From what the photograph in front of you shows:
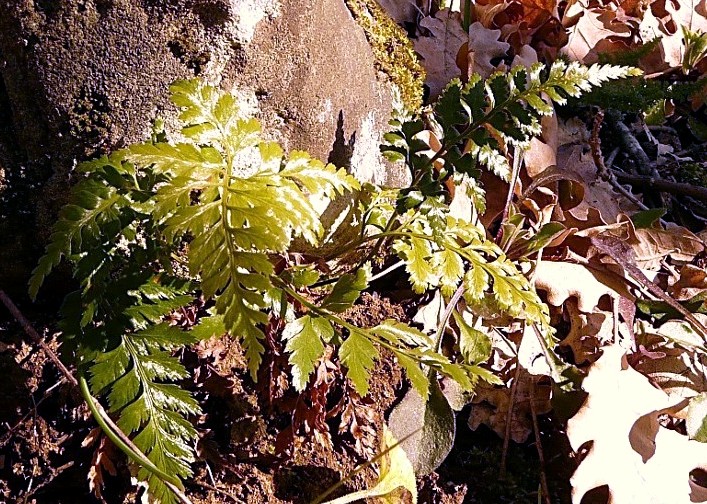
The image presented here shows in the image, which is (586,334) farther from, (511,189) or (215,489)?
(215,489)

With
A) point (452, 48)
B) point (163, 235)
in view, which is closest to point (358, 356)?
point (163, 235)

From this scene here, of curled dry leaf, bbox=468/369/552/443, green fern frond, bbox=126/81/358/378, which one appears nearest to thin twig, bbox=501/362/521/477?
curled dry leaf, bbox=468/369/552/443

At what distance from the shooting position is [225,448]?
186 centimetres

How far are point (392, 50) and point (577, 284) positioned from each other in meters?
1.14

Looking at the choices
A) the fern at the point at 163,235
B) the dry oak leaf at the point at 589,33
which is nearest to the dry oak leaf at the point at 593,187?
the dry oak leaf at the point at 589,33

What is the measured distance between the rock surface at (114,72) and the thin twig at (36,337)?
15cm

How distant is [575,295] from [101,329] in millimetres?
1706

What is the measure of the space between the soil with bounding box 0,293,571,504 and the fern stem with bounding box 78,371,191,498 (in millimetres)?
144

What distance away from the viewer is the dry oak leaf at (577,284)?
7.95 feet

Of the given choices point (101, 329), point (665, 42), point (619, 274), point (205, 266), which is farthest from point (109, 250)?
point (665, 42)

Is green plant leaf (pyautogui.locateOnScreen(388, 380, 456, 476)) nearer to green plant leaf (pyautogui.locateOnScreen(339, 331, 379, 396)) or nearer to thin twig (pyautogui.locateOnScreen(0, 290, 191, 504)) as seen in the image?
green plant leaf (pyautogui.locateOnScreen(339, 331, 379, 396))

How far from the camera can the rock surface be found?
1756mm

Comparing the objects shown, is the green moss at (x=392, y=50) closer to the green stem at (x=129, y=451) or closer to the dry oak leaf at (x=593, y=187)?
the dry oak leaf at (x=593, y=187)

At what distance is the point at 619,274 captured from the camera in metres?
2.57
